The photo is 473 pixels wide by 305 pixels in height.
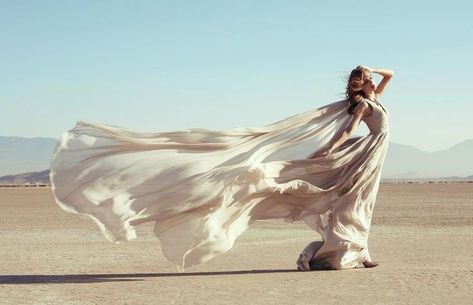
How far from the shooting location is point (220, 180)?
10.4 meters

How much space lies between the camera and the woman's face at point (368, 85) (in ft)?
36.9

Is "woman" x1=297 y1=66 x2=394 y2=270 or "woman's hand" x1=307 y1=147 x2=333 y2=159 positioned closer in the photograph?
"woman" x1=297 y1=66 x2=394 y2=270

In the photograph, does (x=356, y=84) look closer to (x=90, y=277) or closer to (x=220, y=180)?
(x=220, y=180)

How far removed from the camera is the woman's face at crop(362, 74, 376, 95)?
11261 millimetres

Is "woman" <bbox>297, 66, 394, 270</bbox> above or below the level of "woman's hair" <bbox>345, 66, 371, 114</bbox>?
below

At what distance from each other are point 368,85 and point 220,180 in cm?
253

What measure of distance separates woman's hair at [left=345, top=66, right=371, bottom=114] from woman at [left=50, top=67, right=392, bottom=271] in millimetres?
14

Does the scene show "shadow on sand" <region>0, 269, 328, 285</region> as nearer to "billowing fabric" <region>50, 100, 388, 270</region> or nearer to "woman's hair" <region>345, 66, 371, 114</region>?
"billowing fabric" <region>50, 100, 388, 270</region>

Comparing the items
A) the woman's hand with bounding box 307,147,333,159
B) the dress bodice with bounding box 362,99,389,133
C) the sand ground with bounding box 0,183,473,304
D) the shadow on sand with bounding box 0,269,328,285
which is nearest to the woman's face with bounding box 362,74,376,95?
the dress bodice with bounding box 362,99,389,133

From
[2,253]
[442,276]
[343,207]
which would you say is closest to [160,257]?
[2,253]

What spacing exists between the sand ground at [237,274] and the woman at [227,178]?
599 millimetres

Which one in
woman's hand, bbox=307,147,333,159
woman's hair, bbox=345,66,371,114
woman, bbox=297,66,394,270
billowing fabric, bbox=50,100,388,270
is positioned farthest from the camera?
woman's hair, bbox=345,66,371,114

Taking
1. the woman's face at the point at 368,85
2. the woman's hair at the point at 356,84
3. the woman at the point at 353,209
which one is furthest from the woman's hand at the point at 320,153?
the woman's face at the point at 368,85

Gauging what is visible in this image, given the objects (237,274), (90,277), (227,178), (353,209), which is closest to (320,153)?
(353,209)
